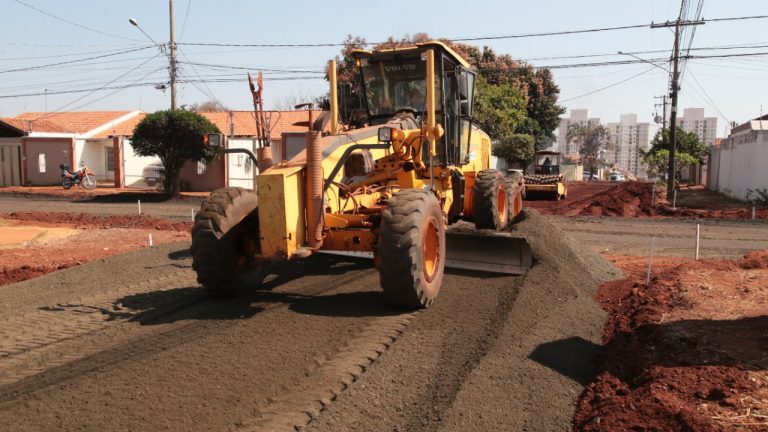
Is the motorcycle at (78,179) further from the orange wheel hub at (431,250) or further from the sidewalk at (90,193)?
the orange wheel hub at (431,250)

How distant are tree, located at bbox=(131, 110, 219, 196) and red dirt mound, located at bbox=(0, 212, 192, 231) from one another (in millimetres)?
5406

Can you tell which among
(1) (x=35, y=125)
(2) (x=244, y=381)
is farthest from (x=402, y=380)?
(1) (x=35, y=125)

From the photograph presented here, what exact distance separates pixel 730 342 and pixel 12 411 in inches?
226

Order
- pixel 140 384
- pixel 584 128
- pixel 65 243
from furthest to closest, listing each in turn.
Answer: pixel 584 128 < pixel 65 243 < pixel 140 384

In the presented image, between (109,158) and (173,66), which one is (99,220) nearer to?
(173,66)

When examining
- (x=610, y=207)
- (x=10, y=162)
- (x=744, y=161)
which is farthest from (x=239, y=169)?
(x=744, y=161)

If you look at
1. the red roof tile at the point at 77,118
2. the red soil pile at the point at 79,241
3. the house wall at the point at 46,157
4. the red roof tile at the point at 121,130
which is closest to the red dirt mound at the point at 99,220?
the red soil pile at the point at 79,241

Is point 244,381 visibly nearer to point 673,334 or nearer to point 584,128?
point 673,334

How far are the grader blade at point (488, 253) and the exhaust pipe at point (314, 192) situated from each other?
2.73 metres

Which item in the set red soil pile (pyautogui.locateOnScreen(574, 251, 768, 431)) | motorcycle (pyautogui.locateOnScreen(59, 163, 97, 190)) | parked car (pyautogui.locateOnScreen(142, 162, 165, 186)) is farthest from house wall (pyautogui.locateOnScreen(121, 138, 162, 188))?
red soil pile (pyautogui.locateOnScreen(574, 251, 768, 431))

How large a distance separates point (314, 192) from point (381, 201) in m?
1.39

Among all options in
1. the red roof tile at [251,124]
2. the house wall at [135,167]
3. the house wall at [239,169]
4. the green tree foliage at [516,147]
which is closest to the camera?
the house wall at [239,169]

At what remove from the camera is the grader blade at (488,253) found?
8.84 meters

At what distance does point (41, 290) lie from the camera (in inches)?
338
